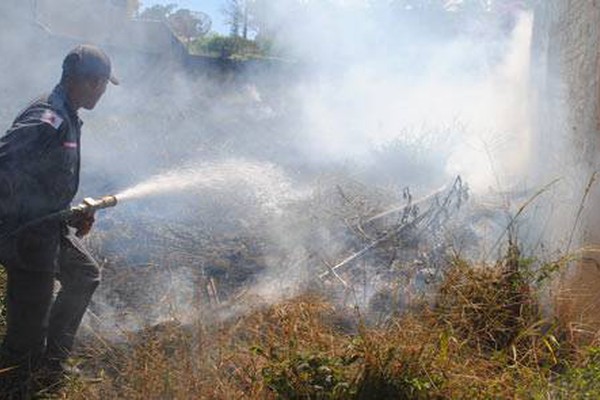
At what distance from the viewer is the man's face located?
3.55 m

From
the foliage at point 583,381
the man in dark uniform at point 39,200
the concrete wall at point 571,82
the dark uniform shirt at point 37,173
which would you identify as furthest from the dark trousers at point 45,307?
the concrete wall at point 571,82

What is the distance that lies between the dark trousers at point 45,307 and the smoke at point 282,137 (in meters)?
0.61

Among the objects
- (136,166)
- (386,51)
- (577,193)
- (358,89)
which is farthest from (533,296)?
(386,51)

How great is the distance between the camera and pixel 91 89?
3582mm

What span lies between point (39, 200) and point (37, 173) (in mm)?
175

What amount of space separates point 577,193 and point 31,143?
400 centimetres

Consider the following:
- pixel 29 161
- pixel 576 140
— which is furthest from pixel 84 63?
pixel 576 140

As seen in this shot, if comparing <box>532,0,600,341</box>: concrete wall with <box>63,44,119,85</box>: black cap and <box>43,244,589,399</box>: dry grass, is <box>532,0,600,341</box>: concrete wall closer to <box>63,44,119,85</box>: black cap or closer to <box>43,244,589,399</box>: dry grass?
<box>43,244,589,399</box>: dry grass

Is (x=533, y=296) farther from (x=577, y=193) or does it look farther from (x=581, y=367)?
(x=577, y=193)

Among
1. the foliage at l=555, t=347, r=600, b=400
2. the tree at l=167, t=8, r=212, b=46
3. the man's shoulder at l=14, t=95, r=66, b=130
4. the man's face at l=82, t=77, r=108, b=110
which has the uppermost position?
the tree at l=167, t=8, r=212, b=46

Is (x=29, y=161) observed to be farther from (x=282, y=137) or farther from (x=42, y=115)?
(x=282, y=137)

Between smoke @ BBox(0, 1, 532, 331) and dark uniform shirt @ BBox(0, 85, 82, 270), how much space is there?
1.09 m

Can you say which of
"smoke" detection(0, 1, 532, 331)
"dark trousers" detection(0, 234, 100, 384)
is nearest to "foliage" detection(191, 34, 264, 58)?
"smoke" detection(0, 1, 532, 331)

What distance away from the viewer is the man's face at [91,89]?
3.55m
